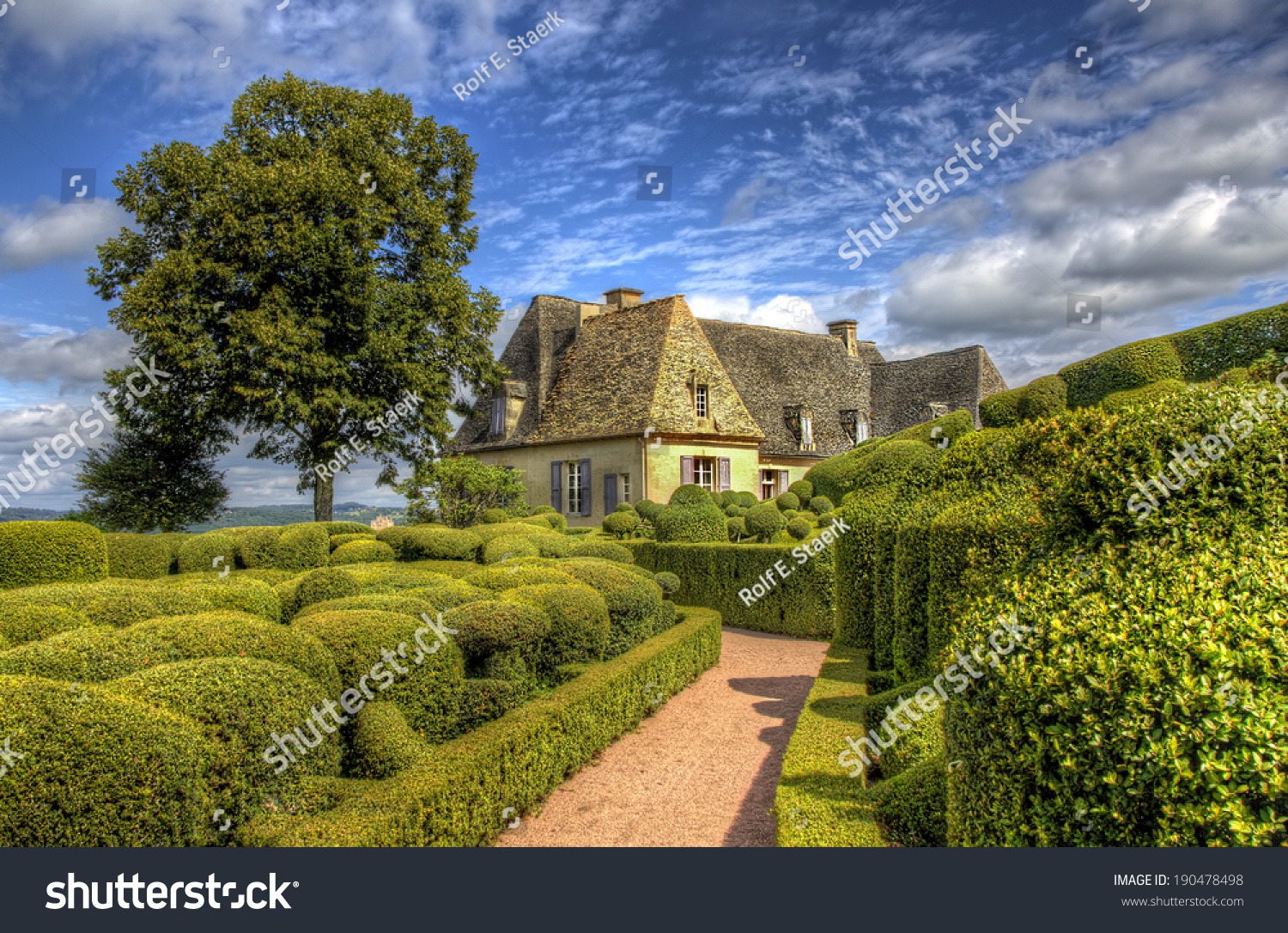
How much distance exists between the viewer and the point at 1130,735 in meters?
2.69

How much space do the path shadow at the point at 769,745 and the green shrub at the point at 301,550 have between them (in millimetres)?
7976

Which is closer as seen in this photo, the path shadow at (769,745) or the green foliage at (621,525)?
the path shadow at (769,745)

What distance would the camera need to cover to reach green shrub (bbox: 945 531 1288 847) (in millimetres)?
2590

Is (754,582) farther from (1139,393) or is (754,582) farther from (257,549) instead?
(257,549)

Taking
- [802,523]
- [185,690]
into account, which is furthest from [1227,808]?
[802,523]

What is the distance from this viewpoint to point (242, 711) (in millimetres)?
4137

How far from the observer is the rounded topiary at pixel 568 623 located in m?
8.12

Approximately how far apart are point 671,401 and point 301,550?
627 inches

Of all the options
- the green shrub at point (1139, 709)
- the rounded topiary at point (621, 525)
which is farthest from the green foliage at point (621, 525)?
the green shrub at point (1139, 709)

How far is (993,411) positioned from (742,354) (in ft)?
77.9

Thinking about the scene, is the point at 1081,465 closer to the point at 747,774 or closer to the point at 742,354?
the point at 747,774

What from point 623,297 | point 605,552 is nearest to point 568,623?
point 605,552

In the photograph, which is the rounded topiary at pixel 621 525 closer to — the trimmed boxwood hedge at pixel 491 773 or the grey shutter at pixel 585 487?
the grey shutter at pixel 585 487

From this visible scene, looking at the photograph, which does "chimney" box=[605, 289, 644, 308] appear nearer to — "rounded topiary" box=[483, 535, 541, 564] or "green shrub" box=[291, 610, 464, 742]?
"rounded topiary" box=[483, 535, 541, 564]
